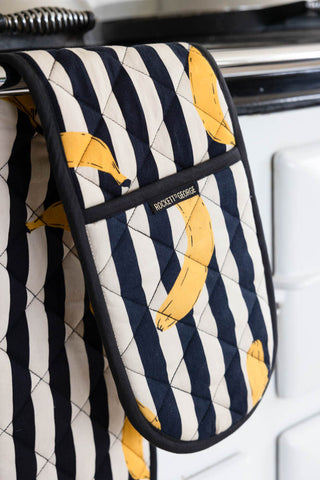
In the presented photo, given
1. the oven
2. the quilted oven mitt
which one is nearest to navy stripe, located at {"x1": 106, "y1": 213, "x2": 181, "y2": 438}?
the quilted oven mitt

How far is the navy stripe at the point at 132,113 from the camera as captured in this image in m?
0.50

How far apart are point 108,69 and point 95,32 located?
31 centimetres

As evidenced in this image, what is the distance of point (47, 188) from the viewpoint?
1.69 ft

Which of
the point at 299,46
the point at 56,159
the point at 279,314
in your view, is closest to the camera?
the point at 56,159

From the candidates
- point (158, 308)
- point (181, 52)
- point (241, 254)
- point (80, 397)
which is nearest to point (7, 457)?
point (80, 397)

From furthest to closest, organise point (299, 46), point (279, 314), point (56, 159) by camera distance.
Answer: point (279, 314)
point (299, 46)
point (56, 159)

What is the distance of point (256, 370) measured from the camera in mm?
591

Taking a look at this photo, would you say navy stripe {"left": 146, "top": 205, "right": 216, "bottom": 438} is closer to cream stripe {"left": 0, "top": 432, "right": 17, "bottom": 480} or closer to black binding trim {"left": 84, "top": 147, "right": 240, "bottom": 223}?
black binding trim {"left": 84, "top": 147, "right": 240, "bottom": 223}

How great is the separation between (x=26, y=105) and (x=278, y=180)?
335mm

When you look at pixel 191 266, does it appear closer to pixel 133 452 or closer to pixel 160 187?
pixel 160 187

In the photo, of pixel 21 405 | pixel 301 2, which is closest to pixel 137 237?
pixel 21 405

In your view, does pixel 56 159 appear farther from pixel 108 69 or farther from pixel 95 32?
pixel 95 32

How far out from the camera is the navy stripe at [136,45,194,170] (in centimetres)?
52

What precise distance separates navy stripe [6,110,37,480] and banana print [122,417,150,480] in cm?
11
